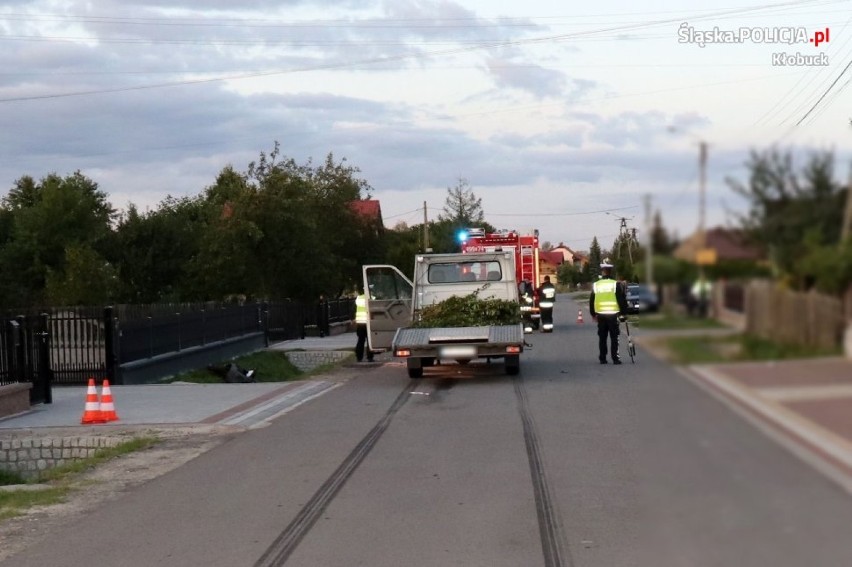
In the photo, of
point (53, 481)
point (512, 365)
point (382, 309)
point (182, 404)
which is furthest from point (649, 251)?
point (382, 309)

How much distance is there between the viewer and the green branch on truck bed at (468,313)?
61.1 ft

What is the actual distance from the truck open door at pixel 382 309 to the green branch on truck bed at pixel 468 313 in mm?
1817

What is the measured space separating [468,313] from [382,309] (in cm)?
280

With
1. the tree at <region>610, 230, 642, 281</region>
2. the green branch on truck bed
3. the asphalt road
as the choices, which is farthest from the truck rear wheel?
the tree at <region>610, 230, 642, 281</region>

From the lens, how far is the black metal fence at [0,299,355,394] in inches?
629

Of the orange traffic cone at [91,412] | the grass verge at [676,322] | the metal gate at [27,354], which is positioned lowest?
the orange traffic cone at [91,412]

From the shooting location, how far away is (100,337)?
64.5ft

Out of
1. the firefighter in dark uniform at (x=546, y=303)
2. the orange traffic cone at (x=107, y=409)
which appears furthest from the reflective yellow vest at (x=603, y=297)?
the firefighter in dark uniform at (x=546, y=303)

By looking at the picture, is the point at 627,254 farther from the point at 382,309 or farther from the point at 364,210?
the point at 364,210

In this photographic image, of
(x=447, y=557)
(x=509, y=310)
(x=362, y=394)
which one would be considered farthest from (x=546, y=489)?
(x=509, y=310)

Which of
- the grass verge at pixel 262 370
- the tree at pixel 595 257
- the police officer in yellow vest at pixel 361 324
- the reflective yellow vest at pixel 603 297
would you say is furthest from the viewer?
the police officer in yellow vest at pixel 361 324

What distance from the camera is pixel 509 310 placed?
19.2m

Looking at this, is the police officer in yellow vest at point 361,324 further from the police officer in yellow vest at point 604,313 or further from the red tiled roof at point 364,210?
the red tiled roof at point 364,210

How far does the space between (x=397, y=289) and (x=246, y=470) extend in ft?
39.0
